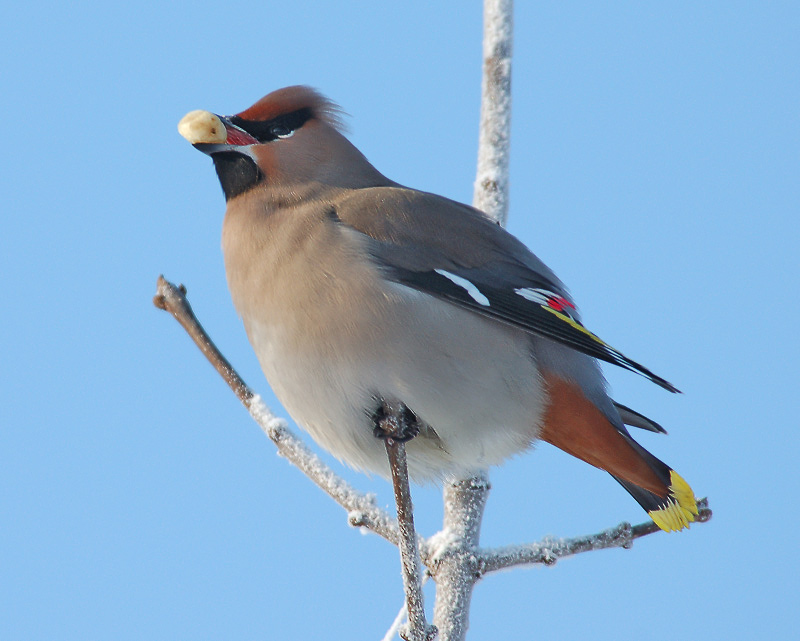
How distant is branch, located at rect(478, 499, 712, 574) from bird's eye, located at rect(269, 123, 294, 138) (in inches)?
68.5

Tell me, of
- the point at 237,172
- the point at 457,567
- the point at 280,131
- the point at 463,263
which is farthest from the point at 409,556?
the point at 280,131

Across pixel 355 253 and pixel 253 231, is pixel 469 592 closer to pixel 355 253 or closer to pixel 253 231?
pixel 355 253

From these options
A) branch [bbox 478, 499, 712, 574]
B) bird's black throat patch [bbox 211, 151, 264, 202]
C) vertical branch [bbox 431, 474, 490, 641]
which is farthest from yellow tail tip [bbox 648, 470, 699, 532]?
bird's black throat patch [bbox 211, 151, 264, 202]

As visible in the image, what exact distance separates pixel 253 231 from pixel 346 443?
0.82 metres

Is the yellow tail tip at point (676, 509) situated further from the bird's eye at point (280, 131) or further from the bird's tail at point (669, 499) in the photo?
the bird's eye at point (280, 131)

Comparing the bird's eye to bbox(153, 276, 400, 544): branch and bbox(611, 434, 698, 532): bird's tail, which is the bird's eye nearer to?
bbox(153, 276, 400, 544): branch

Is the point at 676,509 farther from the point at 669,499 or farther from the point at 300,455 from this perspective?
the point at 300,455

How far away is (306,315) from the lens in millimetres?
3262

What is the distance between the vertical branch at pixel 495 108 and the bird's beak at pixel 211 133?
1.02m

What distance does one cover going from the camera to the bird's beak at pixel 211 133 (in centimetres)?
364

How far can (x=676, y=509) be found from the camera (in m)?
3.46

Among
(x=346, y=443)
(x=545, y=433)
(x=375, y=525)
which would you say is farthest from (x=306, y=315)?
(x=545, y=433)

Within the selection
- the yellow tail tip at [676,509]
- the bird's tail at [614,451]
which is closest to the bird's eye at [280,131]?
the bird's tail at [614,451]

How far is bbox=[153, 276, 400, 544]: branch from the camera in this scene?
330cm
